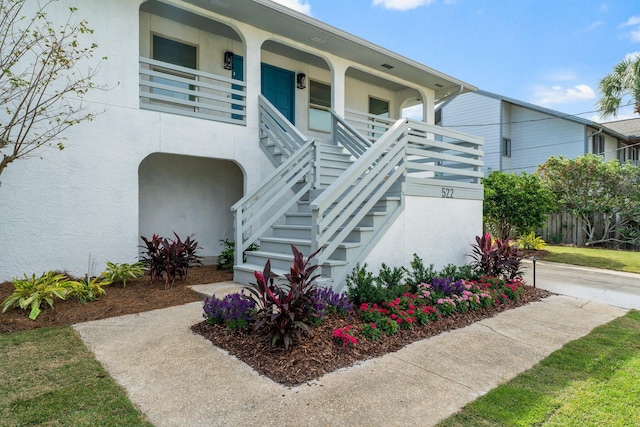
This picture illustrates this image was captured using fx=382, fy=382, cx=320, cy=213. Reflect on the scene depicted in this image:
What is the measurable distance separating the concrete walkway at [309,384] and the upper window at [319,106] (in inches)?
281

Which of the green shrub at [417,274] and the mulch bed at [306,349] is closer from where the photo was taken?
the mulch bed at [306,349]

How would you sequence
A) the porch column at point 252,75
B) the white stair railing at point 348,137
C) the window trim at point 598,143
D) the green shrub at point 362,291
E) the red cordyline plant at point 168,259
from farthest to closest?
the window trim at point 598,143 < the white stair railing at point 348,137 < the porch column at point 252,75 < the red cordyline plant at point 168,259 < the green shrub at point 362,291

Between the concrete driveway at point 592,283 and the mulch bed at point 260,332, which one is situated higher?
the mulch bed at point 260,332

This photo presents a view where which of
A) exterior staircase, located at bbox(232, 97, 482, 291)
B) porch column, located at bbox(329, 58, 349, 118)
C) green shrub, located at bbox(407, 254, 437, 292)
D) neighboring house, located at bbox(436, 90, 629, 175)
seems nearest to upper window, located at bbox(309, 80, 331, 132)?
porch column, located at bbox(329, 58, 349, 118)

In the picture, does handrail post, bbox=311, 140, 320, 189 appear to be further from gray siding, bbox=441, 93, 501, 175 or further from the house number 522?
gray siding, bbox=441, 93, 501, 175

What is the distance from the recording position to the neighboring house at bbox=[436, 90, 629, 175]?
61.6 ft

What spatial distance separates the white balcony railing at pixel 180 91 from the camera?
663cm

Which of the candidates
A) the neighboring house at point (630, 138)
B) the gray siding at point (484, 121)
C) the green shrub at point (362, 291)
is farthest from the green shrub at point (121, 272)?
the neighboring house at point (630, 138)

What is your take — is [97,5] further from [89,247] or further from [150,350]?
[150,350]

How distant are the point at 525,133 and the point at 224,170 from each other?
17873 mm

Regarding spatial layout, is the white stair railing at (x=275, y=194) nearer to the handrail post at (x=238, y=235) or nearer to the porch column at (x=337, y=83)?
the handrail post at (x=238, y=235)

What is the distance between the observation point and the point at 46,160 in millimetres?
5691

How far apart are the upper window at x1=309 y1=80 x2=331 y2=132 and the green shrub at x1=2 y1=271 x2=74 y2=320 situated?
23.1 feet

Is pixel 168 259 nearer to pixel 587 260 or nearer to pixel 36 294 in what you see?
pixel 36 294
